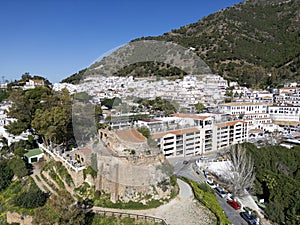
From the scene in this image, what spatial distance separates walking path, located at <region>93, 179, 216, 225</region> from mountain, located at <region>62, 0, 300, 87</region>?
30.5 m

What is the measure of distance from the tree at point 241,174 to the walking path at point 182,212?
110 inches

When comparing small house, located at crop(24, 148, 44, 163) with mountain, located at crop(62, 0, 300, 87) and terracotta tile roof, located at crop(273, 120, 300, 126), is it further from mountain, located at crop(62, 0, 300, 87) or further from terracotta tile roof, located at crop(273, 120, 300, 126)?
mountain, located at crop(62, 0, 300, 87)

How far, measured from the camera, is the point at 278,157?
1316cm

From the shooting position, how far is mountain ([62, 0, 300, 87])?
37.6m

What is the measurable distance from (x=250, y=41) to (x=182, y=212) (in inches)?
1805

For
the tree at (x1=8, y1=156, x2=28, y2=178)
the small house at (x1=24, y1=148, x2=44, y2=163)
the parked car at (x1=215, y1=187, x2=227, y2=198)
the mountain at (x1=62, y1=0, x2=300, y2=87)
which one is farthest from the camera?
the mountain at (x1=62, y1=0, x2=300, y2=87)

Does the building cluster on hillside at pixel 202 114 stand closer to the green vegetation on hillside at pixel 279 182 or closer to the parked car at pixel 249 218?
the green vegetation on hillside at pixel 279 182

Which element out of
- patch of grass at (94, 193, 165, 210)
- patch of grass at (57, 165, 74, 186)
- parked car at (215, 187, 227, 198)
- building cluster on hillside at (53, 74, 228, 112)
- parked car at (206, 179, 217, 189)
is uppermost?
building cluster on hillside at (53, 74, 228, 112)

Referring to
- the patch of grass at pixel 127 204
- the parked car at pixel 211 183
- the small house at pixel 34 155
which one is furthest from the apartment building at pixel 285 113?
the small house at pixel 34 155

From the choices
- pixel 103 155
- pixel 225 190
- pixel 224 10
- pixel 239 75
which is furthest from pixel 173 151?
pixel 224 10

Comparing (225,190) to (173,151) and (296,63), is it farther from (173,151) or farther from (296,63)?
(296,63)

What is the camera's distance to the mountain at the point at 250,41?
37.6 m

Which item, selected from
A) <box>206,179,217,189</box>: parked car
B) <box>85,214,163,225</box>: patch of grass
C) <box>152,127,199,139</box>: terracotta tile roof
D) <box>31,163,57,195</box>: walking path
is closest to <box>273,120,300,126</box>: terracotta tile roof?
<box>152,127,199,139</box>: terracotta tile roof

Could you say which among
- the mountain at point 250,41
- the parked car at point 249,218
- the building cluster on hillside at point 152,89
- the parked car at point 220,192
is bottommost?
the parked car at point 249,218
